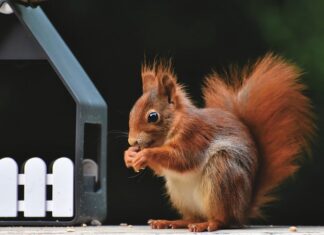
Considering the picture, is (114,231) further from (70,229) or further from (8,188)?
(8,188)

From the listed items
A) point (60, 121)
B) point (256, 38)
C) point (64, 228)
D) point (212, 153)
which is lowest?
point (64, 228)

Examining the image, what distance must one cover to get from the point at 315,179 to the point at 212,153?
1066 millimetres

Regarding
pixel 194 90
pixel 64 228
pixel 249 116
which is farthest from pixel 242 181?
pixel 194 90

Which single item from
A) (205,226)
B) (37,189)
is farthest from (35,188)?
(205,226)

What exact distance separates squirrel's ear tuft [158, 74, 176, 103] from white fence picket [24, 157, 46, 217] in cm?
50

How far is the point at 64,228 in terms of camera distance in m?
3.63

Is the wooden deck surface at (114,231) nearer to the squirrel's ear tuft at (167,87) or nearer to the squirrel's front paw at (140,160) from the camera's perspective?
the squirrel's front paw at (140,160)

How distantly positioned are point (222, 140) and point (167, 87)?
0.85ft

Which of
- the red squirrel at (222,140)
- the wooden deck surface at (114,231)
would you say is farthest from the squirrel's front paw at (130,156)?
the wooden deck surface at (114,231)

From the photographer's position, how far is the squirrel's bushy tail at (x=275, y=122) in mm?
3787

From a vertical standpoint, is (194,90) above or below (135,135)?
above

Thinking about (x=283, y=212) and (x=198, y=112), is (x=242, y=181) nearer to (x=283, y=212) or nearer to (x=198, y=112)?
(x=198, y=112)

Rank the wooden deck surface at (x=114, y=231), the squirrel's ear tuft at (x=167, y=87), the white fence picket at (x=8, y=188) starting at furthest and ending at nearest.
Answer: the white fence picket at (x=8, y=188)
the squirrel's ear tuft at (x=167, y=87)
the wooden deck surface at (x=114, y=231)

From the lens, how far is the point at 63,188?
3730mm
